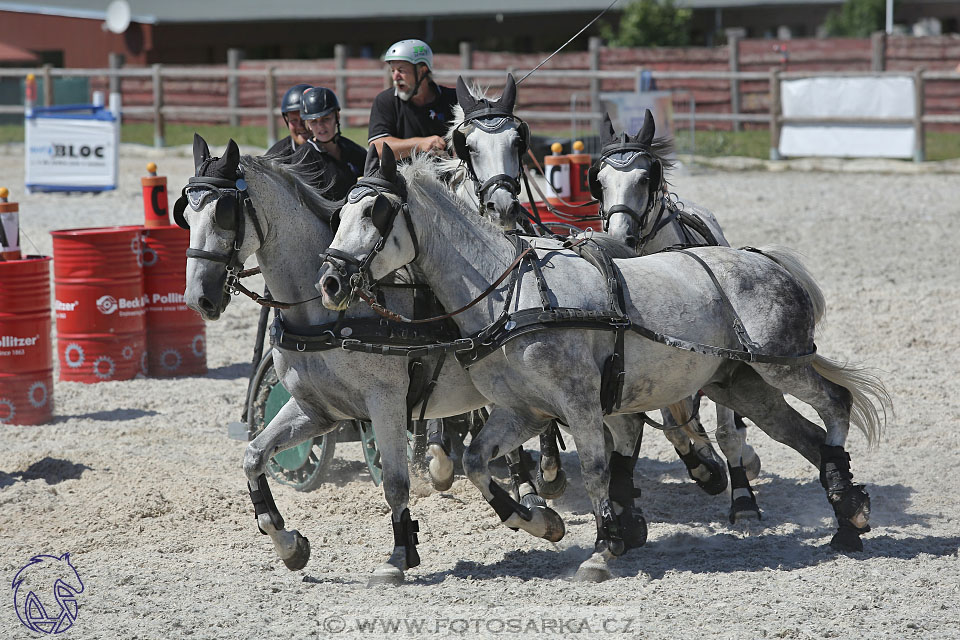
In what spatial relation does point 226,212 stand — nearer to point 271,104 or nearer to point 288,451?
point 288,451

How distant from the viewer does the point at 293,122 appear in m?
7.11

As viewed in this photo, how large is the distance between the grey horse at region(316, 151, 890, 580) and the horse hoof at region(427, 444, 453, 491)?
29.3 inches

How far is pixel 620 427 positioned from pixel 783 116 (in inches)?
625

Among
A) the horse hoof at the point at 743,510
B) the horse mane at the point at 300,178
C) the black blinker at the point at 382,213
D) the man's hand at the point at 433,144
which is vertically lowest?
the horse hoof at the point at 743,510

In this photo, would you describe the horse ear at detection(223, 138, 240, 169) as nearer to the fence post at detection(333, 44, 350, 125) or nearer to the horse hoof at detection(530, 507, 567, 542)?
the horse hoof at detection(530, 507, 567, 542)

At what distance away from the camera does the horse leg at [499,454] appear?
536cm

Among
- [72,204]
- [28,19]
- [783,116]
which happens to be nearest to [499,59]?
[783,116]

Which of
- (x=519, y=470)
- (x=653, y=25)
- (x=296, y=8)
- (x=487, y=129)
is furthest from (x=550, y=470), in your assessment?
(x=296, y=8)

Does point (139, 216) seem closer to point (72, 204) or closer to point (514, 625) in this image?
point (72, 204)

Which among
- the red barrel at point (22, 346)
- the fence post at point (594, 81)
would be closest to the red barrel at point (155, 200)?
the red barrel at point (22, 346)

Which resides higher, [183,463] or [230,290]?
[230,290]

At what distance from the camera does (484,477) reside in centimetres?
536

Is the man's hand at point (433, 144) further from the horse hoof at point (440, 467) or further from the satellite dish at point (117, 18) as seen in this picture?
the satellite dish at point (117, 18)

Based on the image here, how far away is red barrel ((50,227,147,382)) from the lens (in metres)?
8.93
